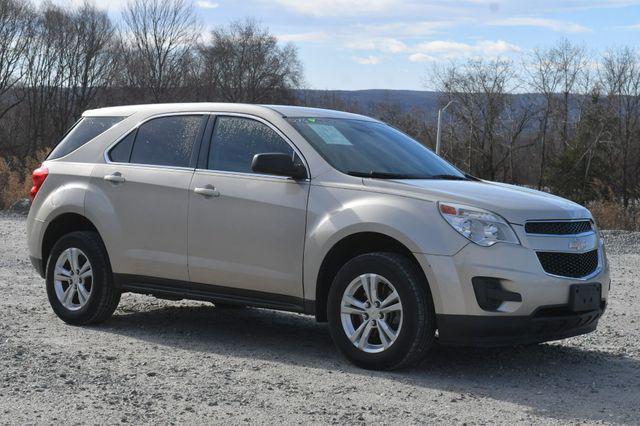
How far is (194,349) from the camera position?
274 inches

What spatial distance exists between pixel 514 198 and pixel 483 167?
80295 millimetres

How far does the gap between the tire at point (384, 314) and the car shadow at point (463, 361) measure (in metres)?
0.14

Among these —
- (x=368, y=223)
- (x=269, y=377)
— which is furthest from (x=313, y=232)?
(x=269, y=377)

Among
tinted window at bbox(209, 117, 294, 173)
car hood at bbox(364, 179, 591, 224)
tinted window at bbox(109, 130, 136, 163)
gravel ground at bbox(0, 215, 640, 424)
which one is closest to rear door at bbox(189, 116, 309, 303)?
tinted window at bbox(209, 117, 294, 173)

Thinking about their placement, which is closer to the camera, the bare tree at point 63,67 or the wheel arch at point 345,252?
the wheel arch at point 345,252

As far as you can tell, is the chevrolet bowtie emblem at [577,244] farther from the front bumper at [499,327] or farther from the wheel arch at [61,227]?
the wheel arch at [61,227]

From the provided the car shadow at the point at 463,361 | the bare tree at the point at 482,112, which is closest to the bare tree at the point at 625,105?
the bare tree at the point at 482,112

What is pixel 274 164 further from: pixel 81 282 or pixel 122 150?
pixel 81 282

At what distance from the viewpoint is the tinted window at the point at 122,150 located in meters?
7.75

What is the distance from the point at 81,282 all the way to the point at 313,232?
7.96 ft

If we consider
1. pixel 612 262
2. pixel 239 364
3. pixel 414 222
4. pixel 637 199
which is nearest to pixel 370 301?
pixel 414 222

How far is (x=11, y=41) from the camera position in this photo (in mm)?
79938

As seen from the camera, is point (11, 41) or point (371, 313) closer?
point (371, 313)

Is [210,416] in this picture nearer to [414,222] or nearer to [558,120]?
[414,222]
